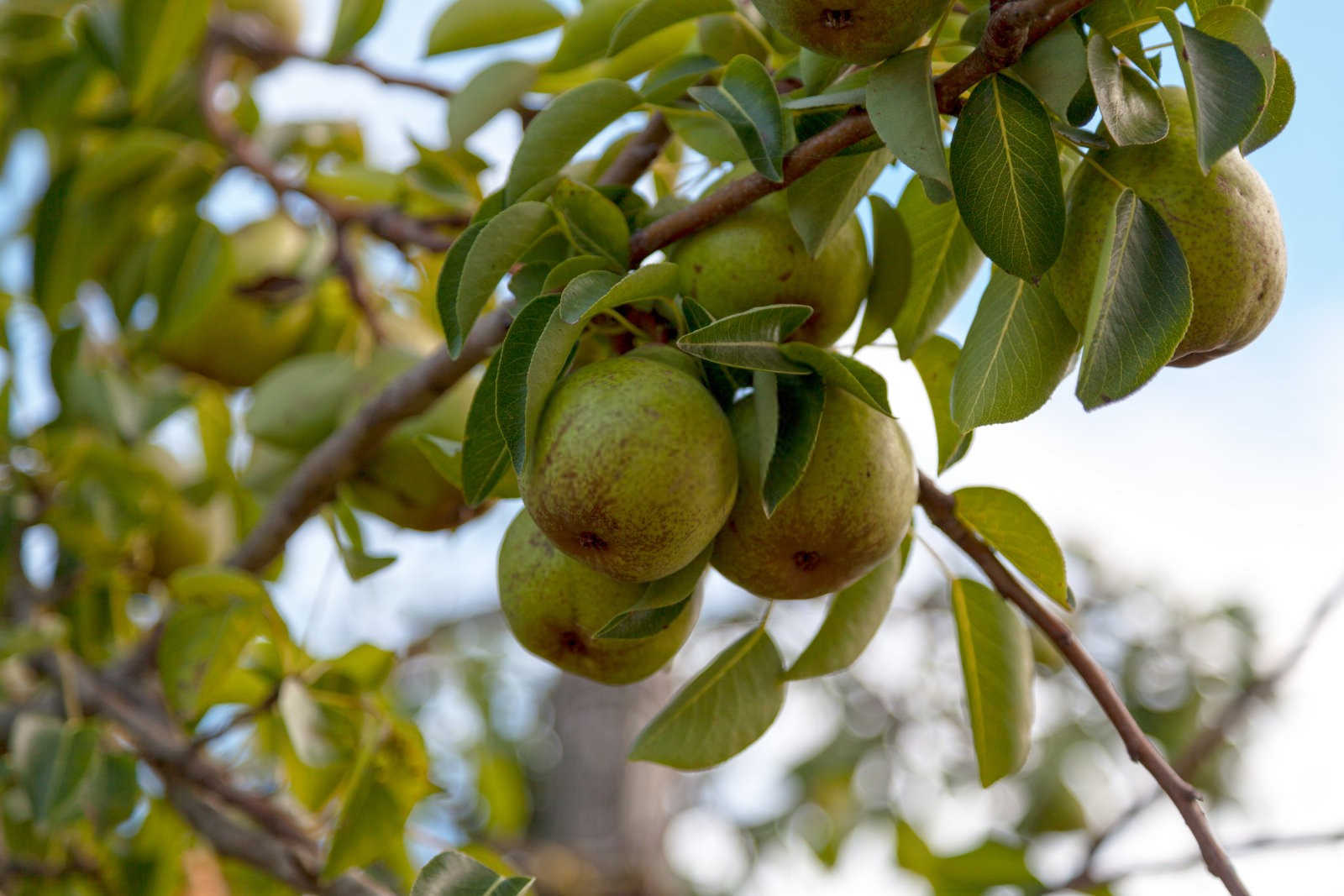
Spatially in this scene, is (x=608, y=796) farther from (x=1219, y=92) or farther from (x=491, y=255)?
(x=1219, y=92)

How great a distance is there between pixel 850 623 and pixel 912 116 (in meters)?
0.54

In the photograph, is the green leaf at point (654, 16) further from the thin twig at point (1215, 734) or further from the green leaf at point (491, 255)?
the thin twig at point (1215, 734)

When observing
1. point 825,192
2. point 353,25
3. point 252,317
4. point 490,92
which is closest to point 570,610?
point 825,192

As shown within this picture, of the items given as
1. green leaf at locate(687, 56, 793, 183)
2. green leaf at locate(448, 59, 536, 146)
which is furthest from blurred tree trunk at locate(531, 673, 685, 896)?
green leaf at locate(687, 56, 793, 183)

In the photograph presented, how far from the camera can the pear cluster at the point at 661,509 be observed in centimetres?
95

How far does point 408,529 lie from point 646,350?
86 centimetres

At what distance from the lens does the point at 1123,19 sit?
946 millimetres

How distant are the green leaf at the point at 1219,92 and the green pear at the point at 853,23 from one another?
0.18 m

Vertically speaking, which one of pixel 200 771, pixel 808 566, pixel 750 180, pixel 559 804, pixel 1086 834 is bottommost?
pixel 559 804

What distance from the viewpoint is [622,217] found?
1102 mm

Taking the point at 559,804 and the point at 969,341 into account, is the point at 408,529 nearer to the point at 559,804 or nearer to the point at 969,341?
the point at 969,341

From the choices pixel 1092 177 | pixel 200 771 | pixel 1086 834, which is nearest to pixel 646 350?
pixel 1092 177

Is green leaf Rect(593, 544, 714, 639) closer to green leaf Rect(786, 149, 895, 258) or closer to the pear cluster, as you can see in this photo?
the pear cluster

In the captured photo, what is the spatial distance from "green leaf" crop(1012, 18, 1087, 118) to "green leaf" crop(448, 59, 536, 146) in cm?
86
